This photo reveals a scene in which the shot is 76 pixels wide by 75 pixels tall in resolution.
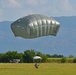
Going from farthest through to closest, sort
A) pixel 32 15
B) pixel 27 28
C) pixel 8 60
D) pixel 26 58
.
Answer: pixel 8 60 → pixel 26 58 → pixel 32 15 → pixel 27 28

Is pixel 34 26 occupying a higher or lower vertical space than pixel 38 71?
A: higher

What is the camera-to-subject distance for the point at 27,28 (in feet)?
162

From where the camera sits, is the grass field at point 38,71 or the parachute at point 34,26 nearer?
the grass field at point 38,71

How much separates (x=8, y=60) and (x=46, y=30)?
51633mm

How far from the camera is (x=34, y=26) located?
50.1 meters

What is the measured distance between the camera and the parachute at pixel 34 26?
49.6m

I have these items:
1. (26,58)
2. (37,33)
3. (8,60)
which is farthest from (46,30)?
(8,60)

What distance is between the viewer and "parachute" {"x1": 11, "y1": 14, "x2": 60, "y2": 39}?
163 feet

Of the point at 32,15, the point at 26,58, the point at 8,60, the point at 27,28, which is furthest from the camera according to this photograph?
the point at 8,60

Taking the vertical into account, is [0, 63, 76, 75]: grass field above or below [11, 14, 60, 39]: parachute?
below

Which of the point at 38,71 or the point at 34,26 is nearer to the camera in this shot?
the point at 38,71

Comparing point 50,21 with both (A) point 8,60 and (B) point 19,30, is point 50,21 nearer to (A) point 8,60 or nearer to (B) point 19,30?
(B) point 19,30

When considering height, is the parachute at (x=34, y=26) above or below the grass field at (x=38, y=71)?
above

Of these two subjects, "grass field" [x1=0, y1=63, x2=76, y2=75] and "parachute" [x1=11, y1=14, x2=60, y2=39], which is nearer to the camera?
"grass field" [x1=0, y1=63, x2=76, y2=75]
